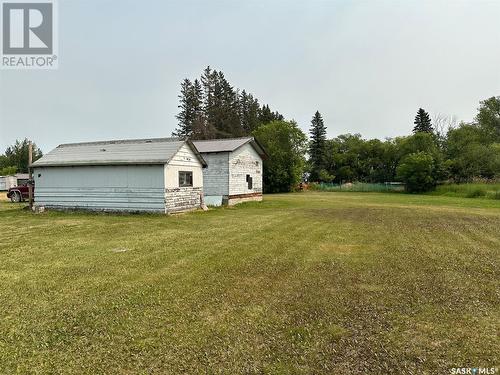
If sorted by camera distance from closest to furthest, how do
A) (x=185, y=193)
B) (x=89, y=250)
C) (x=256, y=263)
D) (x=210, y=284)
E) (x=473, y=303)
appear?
(x=473, y=303)
(x=210, y=284)
(x=256, y=263)
(x=89, y=250)
(x=185, y=193)

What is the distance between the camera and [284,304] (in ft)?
15.2

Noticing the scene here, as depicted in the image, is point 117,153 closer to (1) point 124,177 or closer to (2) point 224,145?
(1) point 124,177

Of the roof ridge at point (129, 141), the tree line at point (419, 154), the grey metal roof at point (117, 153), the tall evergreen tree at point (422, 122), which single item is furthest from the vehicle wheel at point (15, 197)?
the tall evergreen tree at point (422, 122)

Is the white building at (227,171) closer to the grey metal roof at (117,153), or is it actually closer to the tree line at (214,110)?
the grey metal roof at (117,153)

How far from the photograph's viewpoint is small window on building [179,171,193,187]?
17091 millimetres

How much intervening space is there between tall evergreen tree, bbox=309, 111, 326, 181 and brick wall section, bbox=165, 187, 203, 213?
45.3 meters

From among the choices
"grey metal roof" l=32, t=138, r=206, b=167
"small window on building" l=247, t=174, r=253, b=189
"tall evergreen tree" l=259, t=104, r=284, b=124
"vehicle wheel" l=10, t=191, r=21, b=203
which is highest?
"tall evergreen tree" l=259, t=104, r=284, b=124

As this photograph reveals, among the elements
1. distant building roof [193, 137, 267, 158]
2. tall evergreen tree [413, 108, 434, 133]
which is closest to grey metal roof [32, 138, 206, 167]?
distant building roof [193, 137, 267, 158]

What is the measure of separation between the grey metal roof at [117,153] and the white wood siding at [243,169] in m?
3.17

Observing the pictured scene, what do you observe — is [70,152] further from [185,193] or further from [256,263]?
[256,263]

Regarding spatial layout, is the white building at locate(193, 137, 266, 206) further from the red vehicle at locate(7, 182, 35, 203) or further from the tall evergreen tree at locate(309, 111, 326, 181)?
the tall evergreen tree at locate(309, 111, 326, 181)

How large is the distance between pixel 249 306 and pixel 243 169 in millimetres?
18806

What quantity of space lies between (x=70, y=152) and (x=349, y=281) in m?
18.5

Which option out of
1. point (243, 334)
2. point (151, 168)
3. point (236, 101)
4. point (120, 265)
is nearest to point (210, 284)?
point (243, 334)
